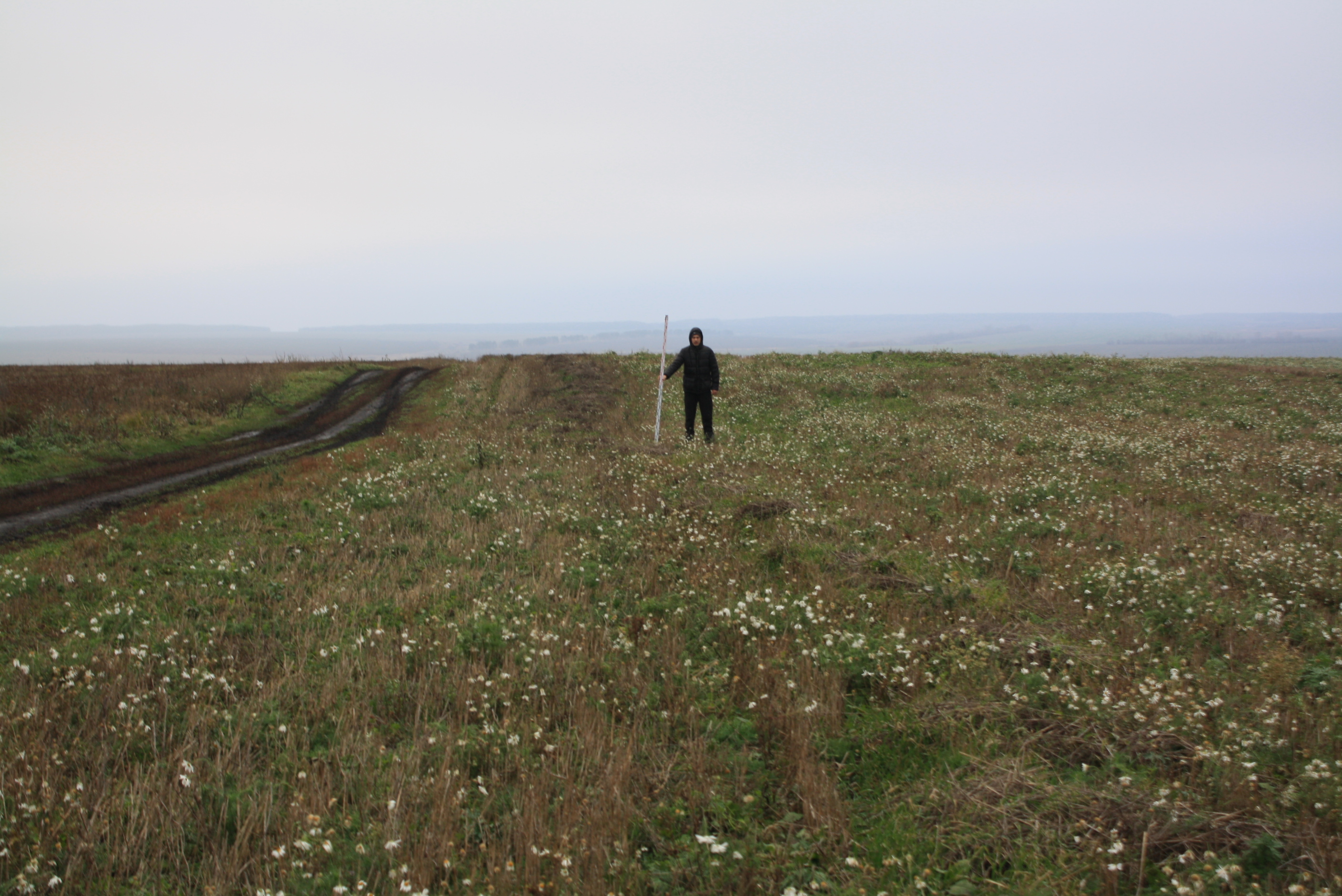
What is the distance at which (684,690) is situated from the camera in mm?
6457

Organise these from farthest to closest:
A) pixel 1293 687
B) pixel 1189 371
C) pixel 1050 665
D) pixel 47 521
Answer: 1. pixel 1189 371
2. pixel 47 521
3. pixel 1050 665
4. pixel 1293 687

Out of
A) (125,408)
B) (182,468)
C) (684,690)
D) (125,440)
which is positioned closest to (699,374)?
(684,690)

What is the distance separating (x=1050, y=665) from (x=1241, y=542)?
6085 mm

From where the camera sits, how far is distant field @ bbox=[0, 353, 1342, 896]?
173 inches

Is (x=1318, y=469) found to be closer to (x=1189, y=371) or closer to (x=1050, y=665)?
(x=1050, y=665)

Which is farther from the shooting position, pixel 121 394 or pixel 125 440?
pixel 121 394

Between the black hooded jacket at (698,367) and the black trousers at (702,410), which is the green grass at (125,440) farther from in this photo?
the black hooded jacket at (698,367)

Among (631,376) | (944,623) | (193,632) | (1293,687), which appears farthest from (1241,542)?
(631,376)

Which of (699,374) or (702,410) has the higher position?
(699,374)

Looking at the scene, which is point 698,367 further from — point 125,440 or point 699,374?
point 125,440

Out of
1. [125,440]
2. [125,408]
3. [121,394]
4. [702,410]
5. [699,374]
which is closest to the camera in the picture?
[699,374]

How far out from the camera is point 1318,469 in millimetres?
14531

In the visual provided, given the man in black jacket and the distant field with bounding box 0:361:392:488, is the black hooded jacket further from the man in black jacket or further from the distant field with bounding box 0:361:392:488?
the distant field with bounding box 0:361:392:488

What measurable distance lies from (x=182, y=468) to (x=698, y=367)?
13814 millimetres
